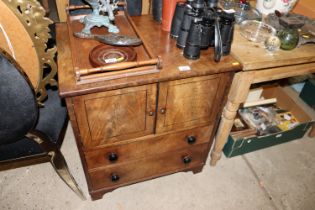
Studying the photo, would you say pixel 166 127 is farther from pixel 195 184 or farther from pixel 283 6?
pixel 283 6

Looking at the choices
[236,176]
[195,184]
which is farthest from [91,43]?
[236,176]

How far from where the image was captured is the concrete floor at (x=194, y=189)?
1.45 metres

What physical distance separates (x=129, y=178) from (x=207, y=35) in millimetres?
878

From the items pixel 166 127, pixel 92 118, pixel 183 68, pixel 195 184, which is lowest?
pixel 195 184

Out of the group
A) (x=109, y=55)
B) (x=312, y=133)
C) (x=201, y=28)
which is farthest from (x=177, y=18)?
(x=312, y=133)

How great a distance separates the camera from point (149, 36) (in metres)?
1.16

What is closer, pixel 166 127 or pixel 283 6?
pixel 166 127

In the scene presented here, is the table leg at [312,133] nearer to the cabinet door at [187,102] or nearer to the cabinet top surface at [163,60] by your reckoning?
the cabinet door at [187,102]

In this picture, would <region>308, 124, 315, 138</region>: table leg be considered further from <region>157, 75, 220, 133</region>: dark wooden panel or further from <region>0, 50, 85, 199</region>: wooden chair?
<region>0, 50, 85, 199</region>: wooden chair

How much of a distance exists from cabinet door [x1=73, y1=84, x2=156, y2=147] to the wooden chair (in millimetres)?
181

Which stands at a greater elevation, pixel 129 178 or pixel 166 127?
pixel 166 127

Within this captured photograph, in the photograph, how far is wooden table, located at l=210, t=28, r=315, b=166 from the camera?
1.08m

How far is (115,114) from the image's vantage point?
1015mm

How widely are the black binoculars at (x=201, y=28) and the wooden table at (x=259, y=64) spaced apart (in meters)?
0.11
